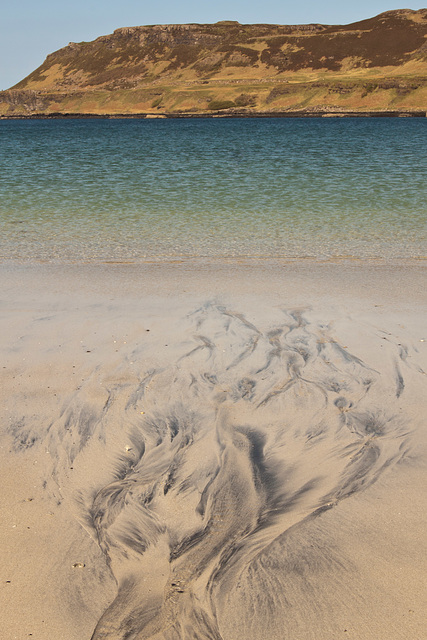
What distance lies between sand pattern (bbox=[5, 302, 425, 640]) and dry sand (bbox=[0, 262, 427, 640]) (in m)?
0.01

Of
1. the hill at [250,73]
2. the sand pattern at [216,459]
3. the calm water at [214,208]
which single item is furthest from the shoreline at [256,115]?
the sand pattern at [216,459]

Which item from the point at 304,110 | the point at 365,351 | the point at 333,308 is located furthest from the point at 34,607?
the point at 304,110

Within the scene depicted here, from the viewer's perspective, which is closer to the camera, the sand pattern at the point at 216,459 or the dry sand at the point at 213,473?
→ the dry sand at the point at 213,473

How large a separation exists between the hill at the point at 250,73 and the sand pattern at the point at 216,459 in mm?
107007

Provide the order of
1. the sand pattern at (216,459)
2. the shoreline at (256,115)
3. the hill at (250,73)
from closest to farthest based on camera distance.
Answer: the sand pattern at (216,459), the shoreline at (256,115), the hill at (250,73)

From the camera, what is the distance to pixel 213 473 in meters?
4.15

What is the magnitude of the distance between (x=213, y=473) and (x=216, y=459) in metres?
0.17

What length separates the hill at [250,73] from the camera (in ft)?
370

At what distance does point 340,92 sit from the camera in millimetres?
112250

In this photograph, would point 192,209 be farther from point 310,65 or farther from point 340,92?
point 310,65

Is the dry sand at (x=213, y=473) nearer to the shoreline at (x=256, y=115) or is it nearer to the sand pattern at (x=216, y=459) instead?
the sand pattern at (x=216, y=459)

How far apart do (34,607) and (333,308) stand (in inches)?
222

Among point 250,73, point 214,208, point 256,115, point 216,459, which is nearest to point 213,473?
point 216,459

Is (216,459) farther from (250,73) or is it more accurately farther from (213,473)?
(250,73)
